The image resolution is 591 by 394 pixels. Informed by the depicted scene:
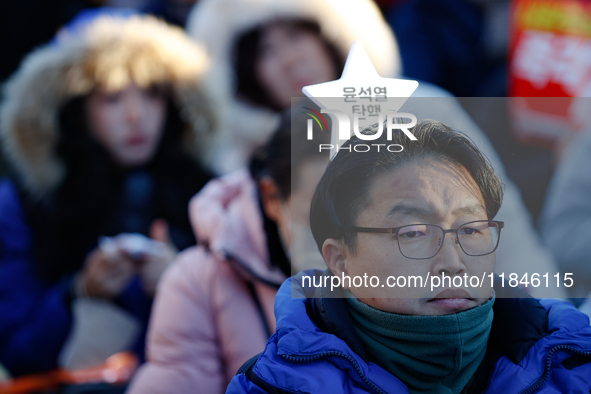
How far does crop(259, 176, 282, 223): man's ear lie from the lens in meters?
1.29

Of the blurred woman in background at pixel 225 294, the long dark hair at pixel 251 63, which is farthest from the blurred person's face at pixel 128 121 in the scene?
the blurred woman in background at pixel 225 294

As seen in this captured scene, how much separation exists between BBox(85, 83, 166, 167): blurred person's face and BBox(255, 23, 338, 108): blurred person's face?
440 millimetres

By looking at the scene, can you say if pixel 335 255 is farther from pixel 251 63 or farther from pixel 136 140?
pixel 251 63

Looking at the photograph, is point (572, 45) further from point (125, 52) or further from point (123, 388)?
point (123, 388)

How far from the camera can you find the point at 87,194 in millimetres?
2100

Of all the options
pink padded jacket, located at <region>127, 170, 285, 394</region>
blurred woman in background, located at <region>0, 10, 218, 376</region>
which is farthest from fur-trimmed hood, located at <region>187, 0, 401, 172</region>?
pink padded jacket, located at <region>127, 170, 285, 394</region>

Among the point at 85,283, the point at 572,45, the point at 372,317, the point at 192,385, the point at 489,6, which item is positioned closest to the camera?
the point at 372,317

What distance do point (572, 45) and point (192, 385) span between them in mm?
1982

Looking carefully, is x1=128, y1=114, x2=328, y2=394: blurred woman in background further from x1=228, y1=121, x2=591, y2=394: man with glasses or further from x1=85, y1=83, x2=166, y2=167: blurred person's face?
x1=85, y1=83, x2=166, y2=167: blurred person's face

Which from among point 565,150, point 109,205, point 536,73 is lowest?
point 109,205

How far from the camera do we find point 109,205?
6.86 ft

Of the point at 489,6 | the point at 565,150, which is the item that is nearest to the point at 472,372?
the point at 565,150

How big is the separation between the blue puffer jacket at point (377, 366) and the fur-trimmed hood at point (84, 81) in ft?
5.20

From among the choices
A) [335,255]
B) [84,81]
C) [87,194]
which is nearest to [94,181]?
[87,194]
